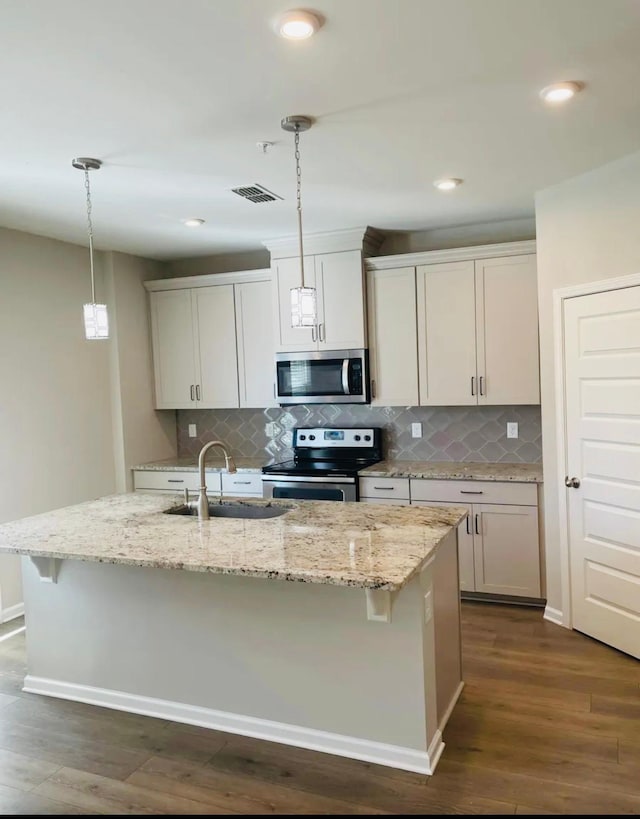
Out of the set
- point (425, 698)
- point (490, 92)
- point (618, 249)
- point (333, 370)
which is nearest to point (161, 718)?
point (425, 698)

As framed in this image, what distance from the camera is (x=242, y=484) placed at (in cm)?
484

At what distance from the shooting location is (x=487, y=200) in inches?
155

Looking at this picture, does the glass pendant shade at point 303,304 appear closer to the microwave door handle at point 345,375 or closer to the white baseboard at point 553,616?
the microwave door handle at point 345,375

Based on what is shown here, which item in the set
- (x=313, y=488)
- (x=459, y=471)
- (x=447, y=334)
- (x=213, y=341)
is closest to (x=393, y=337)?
(x=447, y=334)

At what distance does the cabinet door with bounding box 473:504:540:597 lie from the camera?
13.2 ft

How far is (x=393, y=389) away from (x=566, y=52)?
2717 mm

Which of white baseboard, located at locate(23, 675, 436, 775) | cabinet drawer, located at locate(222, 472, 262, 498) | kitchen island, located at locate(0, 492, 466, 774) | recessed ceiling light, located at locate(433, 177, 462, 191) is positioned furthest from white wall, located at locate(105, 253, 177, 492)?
recessed ceiling light, located at locate(433, 177, 462, 191)

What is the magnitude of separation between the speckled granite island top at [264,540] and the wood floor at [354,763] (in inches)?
33.6

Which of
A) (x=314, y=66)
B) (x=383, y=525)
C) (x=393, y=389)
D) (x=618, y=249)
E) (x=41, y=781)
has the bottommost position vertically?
(x=41, y=781)

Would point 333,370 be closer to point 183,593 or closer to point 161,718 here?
point 183,593

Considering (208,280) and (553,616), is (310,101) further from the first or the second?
(553,616)

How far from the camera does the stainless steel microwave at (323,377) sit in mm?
4617

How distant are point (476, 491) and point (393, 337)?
4.14ft

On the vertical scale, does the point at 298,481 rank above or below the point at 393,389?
below
